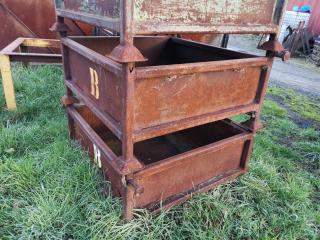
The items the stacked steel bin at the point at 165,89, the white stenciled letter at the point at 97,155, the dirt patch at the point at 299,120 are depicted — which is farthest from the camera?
the dirt patch at the point at 299,120

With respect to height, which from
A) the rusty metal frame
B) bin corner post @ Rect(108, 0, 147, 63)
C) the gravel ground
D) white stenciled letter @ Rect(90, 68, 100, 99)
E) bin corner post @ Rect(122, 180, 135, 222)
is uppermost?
bin corner post @ Rect(108, 0, 147, 63)

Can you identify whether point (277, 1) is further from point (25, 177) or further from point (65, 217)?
point (25, 177)

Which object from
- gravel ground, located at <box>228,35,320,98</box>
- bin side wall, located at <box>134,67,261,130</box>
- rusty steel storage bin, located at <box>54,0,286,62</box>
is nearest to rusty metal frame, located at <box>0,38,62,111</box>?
rusty steel storage bin, located at <box>54,0,286,62</box>

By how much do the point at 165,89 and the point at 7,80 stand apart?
91.0 inches

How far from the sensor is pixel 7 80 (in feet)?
10.2

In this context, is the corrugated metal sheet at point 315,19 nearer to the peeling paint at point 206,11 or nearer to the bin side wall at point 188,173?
the bin side wall at point 188,173

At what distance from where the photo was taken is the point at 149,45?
2742 millimetres

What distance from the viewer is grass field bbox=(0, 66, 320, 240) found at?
71.9 inches

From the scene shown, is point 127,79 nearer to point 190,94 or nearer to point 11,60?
point 190,94

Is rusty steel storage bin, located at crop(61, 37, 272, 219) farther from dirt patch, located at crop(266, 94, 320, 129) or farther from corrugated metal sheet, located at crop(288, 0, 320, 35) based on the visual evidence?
corrugated metal sheet, located at crop(288, 0, 320, 35)

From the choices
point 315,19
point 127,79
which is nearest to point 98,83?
point 127,79

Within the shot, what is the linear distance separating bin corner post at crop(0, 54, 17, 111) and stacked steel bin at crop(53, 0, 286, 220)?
1.06 metres

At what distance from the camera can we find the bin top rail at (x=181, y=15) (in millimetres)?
1306

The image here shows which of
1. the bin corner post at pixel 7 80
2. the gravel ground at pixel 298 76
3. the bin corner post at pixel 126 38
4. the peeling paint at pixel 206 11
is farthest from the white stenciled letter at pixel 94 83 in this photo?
the gravel ground at pixel 298 76
